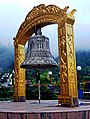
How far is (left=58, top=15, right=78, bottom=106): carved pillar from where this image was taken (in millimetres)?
4973

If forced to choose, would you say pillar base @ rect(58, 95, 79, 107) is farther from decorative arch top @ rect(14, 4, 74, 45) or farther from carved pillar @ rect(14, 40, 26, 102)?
carved pillar @ rect(14, 40, 26, 102)

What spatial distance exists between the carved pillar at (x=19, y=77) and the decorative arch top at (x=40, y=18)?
20 cm

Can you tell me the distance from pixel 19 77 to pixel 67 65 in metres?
2.17

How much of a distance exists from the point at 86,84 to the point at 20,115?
10092mm

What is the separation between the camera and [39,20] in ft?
19.5

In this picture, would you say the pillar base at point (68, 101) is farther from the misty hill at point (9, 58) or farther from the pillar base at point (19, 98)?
the misty hill at point (9, 58)

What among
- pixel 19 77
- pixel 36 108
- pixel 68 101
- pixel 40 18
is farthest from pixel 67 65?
pixel 19 77

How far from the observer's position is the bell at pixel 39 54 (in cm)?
566

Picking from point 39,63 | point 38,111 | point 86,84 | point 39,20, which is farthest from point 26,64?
point 86,84

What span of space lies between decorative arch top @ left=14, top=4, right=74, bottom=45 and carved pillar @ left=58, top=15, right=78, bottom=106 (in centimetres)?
18

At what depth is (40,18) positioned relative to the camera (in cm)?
591

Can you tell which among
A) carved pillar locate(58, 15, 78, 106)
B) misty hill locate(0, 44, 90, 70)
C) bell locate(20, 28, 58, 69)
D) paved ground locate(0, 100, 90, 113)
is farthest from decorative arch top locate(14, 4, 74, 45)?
misty hill locate(0, 44, 90, 70)

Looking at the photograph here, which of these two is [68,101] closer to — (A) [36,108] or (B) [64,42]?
(A) [36,108]

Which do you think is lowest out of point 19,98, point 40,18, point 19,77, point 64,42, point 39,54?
point 19,98
